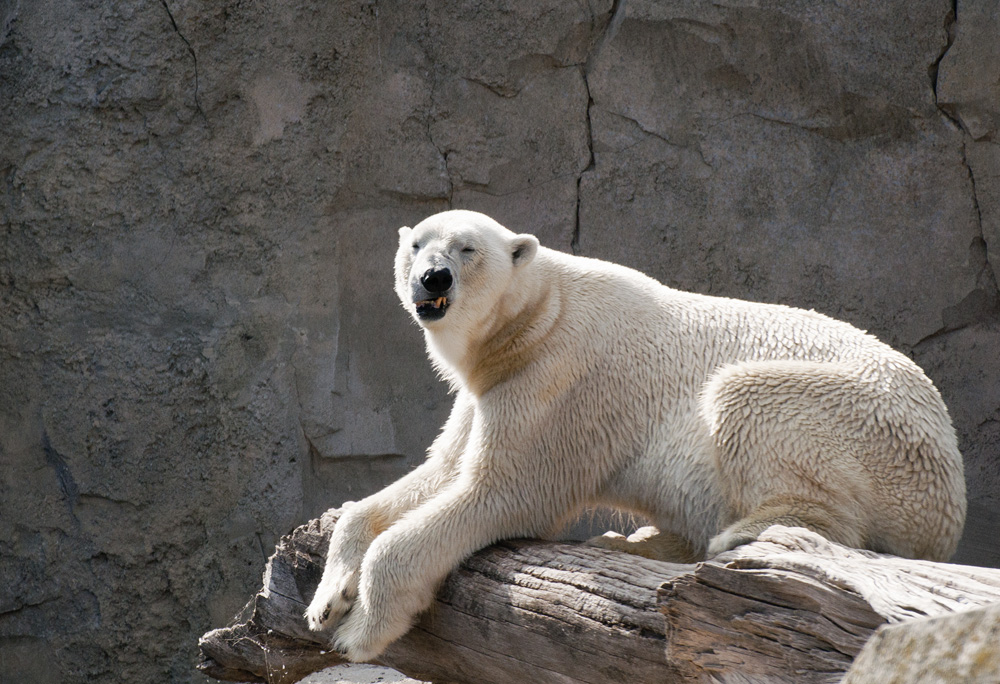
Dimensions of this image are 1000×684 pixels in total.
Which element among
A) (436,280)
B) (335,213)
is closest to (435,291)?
(436,280)

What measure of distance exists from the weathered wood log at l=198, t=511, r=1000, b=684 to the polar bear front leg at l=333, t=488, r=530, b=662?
0.09 meters

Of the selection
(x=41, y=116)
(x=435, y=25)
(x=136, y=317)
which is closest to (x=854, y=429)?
(x=435, y=25)

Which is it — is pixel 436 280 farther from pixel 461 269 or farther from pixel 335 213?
pixel 335 213

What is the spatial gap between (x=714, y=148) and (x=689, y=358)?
2370 mm

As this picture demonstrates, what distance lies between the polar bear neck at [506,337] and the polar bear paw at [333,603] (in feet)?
2.60

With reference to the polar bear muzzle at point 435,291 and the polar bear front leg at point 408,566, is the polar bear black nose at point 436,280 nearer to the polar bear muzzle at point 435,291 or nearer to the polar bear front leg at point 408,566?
the polar bear muzzle at point 435,291

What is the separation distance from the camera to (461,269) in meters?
3.37

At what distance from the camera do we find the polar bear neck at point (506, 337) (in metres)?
3.48

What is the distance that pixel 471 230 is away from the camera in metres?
3.42

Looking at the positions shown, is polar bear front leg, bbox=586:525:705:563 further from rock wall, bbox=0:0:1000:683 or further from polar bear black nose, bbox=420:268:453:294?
rock wall, bbox=0:0:1000:683

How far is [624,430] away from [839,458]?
2.46 feet

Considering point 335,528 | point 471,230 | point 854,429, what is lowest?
point 335,528

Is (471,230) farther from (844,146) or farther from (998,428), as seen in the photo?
(998,428)

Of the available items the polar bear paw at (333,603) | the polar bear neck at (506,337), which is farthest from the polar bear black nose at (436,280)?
the polar bear paw at (333,603)
